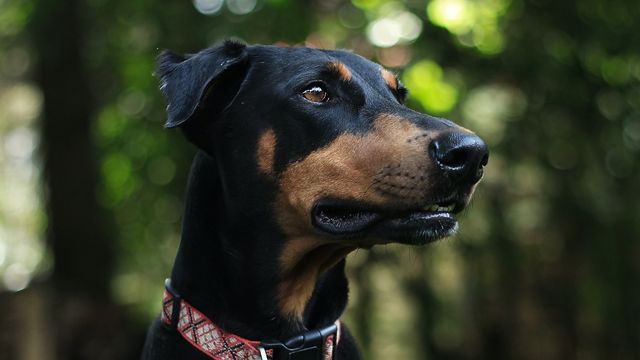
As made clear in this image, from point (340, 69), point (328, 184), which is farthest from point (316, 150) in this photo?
point (340, 69)

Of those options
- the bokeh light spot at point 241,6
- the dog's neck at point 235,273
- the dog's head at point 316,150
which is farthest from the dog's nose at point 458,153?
the bokeh light spot at point 241,6

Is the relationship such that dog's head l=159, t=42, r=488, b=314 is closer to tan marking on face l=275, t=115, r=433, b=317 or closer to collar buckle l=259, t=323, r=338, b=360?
tan marking on face l=275, t=115, r=433, b=317

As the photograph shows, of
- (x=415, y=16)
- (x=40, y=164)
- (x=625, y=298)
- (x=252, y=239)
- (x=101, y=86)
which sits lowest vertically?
(x=625, y=298)

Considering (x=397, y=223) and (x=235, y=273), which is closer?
(x=397, y=223)

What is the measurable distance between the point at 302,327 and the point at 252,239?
354 mm

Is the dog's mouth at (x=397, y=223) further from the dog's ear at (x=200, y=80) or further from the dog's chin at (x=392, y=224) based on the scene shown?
the dog's ear at (x=200, y=80)

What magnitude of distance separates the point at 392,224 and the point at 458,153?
0.33 m

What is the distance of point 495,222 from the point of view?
302 inches

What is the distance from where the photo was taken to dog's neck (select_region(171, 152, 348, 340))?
9.62 feet

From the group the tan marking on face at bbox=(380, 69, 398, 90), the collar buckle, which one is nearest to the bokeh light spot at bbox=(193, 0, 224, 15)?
the tan marking on face at bbox=(380, 69, 398, 90)

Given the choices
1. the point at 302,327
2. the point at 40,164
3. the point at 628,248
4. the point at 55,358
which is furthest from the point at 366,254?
the point at 302,327

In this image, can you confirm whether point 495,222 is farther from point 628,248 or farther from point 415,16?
point 415,16

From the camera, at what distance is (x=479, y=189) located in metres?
7.26

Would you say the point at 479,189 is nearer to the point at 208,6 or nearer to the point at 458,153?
the point at 208,6
